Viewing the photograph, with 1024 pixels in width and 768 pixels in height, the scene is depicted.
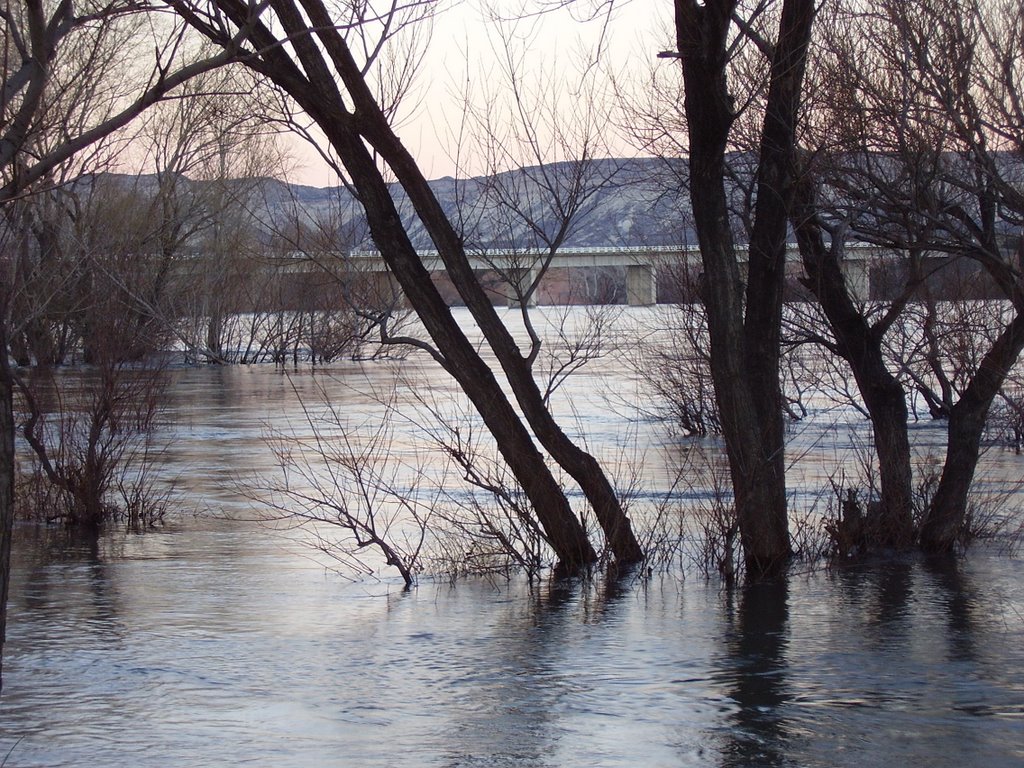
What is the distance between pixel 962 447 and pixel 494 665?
15.6ft

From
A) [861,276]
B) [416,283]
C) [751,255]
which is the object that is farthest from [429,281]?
[861,276]

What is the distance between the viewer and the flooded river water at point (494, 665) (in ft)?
21.8

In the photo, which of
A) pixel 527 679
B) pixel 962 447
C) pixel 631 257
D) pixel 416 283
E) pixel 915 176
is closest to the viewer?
pixel 527 679

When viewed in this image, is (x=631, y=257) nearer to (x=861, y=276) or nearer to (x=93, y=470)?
(x=861, y=276)

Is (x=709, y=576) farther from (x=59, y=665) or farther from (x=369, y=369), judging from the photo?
(x=369, y=369)

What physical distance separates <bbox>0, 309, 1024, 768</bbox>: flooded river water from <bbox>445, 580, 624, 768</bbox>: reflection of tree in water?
0.02m

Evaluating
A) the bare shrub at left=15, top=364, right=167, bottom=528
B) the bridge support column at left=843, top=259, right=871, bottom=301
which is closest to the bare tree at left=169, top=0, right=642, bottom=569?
the bare shrub at left=15, top=364, right=167, bottom=528

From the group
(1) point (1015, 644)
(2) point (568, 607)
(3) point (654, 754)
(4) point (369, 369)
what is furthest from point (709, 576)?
(4) point (369, 369)

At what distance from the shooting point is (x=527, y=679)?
7906 millimetres

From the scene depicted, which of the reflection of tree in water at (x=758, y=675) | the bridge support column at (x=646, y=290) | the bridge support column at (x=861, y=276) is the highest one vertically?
the bridge support column at (x=646, y=290)

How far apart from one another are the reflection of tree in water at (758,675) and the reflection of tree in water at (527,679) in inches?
36.1

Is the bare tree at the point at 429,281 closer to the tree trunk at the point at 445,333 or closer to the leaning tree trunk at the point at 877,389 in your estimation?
the tree trunk at the point at 445,333

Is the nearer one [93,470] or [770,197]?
[770,197]

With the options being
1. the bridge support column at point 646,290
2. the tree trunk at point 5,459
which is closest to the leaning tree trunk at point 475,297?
the tree trunk at point 5,459
